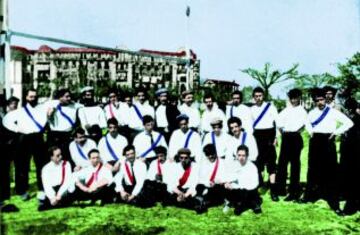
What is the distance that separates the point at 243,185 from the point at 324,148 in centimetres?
121

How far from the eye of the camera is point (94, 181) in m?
6.46

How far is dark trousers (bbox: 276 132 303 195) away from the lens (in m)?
6.60

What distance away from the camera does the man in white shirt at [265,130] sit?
6.86m

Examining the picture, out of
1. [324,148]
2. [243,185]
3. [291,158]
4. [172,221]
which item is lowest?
[172,221]

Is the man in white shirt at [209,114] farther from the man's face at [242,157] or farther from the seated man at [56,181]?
the seated man at [56,181]

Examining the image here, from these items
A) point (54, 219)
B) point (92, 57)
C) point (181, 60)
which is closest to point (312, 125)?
point (181, 60)

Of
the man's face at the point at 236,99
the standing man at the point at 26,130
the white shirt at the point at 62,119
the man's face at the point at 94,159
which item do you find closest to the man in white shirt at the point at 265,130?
the man's face at the point at 236,99

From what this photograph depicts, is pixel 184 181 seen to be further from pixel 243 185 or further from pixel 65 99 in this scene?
pixel 65 99

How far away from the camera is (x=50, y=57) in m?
60.3

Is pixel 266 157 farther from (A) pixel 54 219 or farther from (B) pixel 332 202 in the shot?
(A) pixel 54 219

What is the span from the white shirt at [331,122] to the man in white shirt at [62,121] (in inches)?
129

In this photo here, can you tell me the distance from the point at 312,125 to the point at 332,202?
40.7 inches

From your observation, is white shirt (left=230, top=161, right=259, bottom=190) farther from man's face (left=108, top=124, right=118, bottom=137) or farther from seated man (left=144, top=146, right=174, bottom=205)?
man's face (left=108, top=124, right=118, bottom=137)

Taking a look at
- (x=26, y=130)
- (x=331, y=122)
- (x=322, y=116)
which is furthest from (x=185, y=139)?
(x=26, y=130)
